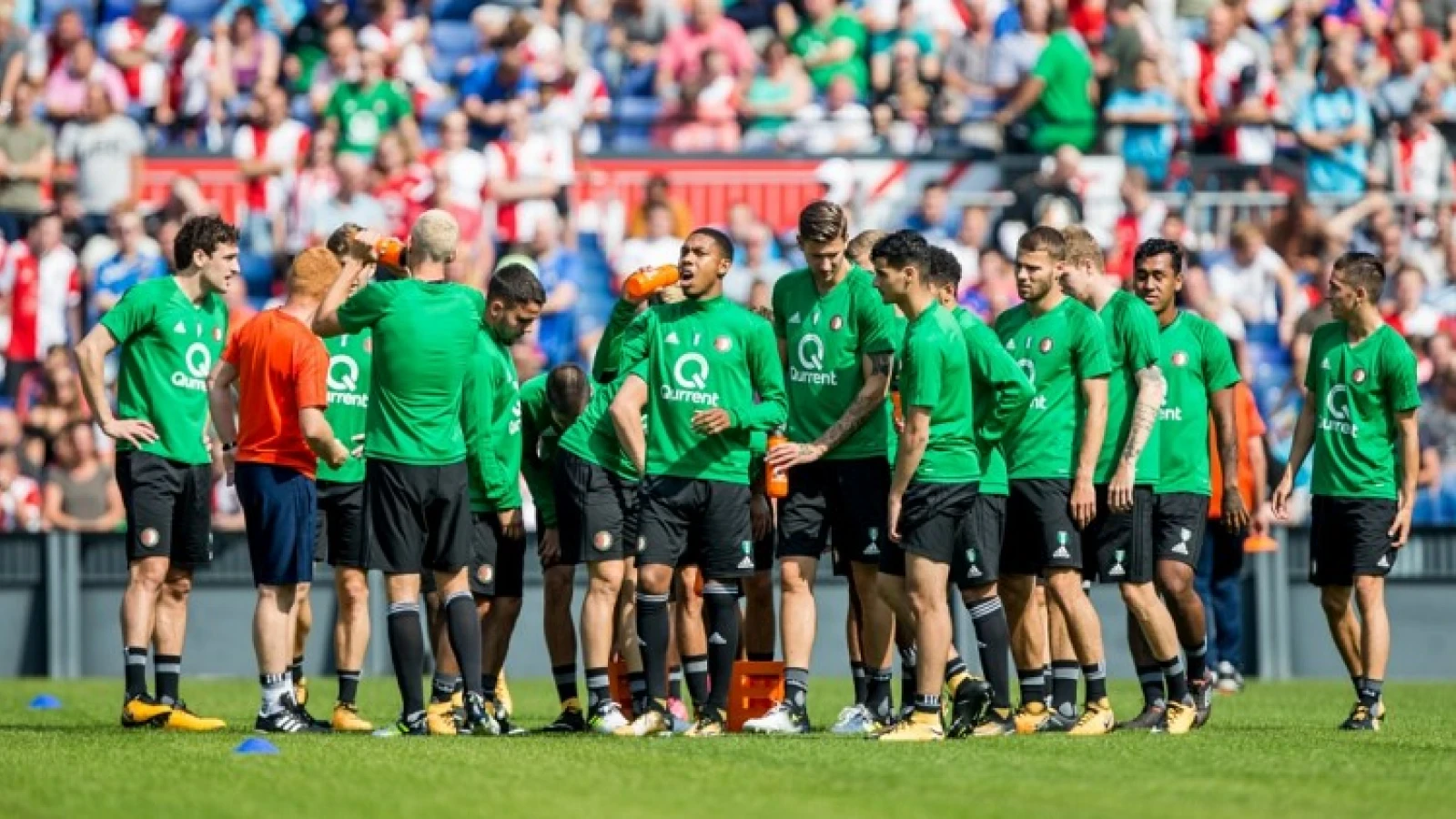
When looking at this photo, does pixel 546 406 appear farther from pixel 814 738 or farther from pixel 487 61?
pixel 487 61

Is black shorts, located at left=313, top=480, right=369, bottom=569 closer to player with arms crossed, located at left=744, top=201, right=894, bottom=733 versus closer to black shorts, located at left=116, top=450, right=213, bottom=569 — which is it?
black shorts, located at left=116, top=450, right=213, bottom=569

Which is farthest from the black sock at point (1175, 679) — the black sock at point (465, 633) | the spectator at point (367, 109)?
the spectator at point (367, 109)

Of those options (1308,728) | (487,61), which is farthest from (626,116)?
(1308,728)

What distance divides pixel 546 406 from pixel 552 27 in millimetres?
11623

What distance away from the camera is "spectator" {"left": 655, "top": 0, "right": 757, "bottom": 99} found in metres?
24.4

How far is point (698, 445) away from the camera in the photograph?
1239 cm

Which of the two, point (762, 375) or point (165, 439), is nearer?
point (762, 375)

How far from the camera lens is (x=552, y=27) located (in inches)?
966

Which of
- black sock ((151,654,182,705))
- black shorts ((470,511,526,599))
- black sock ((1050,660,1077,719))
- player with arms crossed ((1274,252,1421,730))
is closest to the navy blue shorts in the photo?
black sock ((151,654,182,705))

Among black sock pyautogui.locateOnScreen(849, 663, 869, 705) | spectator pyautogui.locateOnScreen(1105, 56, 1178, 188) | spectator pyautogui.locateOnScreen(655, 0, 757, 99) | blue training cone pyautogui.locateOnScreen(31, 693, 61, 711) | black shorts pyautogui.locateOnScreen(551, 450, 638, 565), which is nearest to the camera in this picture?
Result: black shorts pyautogui.locateOnScreen(551, 450, 638, 565)

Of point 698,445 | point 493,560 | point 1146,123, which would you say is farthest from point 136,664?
point 1146,123

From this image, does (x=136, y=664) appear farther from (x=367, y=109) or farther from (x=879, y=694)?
(x=367, y=109)

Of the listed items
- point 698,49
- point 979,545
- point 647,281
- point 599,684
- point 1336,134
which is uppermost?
point 698,49

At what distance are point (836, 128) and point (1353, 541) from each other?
11.3 meters
